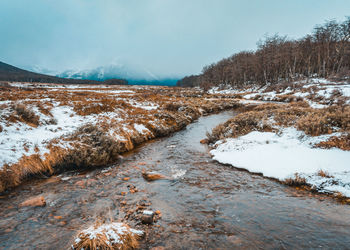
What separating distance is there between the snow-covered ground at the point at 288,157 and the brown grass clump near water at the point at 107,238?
5708mm

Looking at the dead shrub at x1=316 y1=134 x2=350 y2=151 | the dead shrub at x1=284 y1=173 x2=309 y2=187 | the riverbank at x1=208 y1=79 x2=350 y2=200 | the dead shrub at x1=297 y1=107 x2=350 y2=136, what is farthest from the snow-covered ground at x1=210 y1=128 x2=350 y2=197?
the dead shrub at x1=297 y1=107 x2=350 y2=136

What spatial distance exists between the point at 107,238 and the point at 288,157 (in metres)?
7.38

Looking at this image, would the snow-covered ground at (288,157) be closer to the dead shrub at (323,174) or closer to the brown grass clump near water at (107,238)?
the dead shrub at (323,174)

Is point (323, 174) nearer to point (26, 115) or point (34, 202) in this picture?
point (34, 202)

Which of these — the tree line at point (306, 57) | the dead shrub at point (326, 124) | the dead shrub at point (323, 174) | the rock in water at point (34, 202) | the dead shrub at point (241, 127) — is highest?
the tree line at point (306, 57)

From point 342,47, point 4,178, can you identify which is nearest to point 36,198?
point 4,178

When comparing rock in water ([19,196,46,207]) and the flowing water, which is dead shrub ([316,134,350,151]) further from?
rock in water ([19,196,46,207])

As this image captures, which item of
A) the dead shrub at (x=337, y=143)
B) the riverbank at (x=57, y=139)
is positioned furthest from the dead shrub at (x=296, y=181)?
the riverbank at (x=57, y=139)

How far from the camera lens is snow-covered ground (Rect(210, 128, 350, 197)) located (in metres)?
5.64

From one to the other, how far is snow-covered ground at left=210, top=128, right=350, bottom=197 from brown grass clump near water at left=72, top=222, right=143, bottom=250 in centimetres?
571

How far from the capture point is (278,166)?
6977mm

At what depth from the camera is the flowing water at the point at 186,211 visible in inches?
148

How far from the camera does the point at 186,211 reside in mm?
4879

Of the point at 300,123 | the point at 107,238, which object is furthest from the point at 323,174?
the point at 107,238
